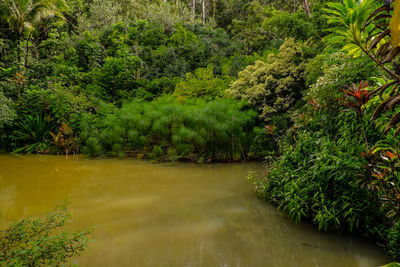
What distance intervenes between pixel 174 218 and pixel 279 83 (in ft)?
16.6

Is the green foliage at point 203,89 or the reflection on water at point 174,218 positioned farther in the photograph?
the green foliage at point 203,89

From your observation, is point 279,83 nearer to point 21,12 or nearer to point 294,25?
point 294,25

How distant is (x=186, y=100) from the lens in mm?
8250

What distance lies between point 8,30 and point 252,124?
11.4m

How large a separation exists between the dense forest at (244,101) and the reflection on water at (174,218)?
283 mm

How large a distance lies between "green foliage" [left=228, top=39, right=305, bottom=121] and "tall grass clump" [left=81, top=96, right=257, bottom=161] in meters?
0.41

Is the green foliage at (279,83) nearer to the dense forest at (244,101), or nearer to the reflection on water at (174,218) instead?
the dense forest at (244,101)

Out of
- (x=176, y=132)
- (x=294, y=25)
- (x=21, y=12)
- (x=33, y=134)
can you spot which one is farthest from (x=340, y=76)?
(x=21, y=12)

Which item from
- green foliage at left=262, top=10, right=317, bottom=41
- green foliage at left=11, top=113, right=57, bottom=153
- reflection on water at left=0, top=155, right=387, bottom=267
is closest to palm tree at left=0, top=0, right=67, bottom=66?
green foliage at left=11, top=113, right=57, bottom=153

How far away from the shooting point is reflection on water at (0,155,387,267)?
9.36ft

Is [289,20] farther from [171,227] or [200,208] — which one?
[171,227]

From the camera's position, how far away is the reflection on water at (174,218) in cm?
285

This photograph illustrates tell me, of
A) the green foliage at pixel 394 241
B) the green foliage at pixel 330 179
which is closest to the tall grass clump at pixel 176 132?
the green foliage at pixel 330 179

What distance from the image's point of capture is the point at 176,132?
7.13 metres
